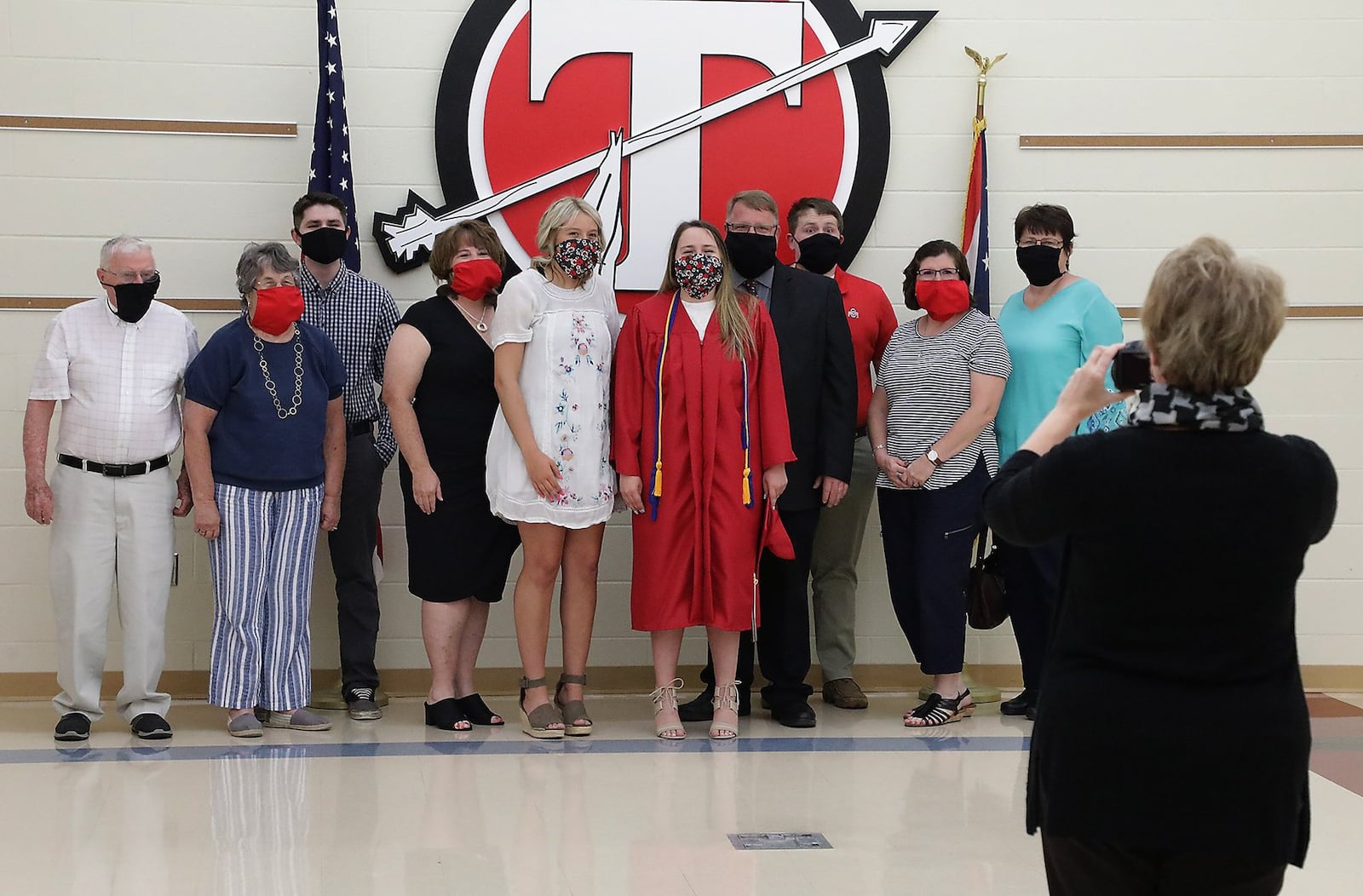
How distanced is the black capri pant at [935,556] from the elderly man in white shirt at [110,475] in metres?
2.14

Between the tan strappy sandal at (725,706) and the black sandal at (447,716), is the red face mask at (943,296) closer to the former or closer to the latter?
the tan strappy sandal at (725,706)

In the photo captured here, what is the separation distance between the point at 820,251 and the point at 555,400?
3.30 feet

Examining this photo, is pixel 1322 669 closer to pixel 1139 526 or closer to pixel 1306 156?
pixel 1306 156

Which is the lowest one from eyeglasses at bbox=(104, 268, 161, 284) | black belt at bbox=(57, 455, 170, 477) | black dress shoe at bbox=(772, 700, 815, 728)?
black dress shoe at bbox=(772, 700, 815, 728)

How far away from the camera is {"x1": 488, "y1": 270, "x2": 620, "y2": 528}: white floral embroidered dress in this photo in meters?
3.80

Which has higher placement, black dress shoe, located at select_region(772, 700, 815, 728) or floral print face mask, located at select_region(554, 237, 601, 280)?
floral print face mask, located at select_region(554, 237, 601, 280)

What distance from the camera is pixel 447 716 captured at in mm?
4035

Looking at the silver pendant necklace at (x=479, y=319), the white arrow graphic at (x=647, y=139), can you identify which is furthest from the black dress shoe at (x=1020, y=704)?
the white arrow graphic at (x=647, y=139)

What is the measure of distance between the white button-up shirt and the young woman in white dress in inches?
37.7

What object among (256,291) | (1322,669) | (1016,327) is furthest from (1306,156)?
(256,291)

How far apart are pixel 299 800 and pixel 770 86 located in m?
2.71

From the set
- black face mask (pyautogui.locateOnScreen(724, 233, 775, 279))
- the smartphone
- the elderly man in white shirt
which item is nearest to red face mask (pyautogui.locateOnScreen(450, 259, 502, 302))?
black face mask (pyautogui.locateOnScreen(724, 233, 775, 279))

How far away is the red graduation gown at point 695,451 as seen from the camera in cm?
385

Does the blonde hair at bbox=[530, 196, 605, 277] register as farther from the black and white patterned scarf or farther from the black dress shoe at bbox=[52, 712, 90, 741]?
the black and white patterned scarf
